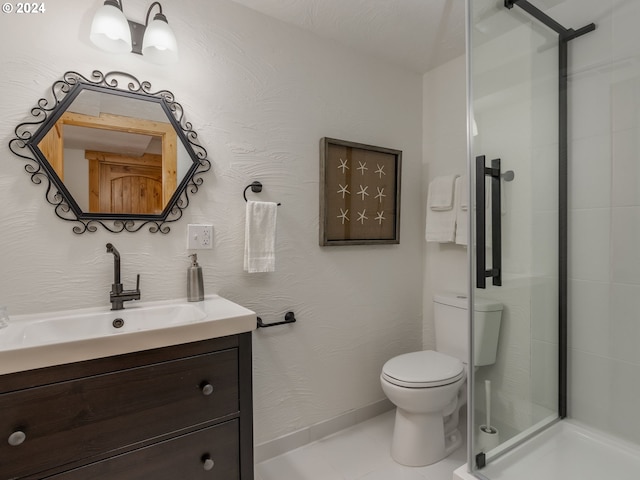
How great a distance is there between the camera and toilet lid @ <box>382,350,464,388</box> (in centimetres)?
165

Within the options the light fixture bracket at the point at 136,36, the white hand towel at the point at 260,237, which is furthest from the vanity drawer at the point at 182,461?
the light fixture bracket at the point at 136,36

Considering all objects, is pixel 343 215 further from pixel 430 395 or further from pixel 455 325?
pixel 430 395

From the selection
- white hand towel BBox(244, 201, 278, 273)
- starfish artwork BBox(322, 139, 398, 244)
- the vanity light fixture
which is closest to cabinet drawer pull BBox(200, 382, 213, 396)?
white hand towel BBox(244, 201, 278, 273)

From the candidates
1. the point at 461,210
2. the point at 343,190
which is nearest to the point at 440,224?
the point at 461,210

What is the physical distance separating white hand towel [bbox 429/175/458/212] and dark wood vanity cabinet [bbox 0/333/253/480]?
143cm

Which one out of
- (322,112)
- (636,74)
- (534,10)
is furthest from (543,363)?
(322,112)

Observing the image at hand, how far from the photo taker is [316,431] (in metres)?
1.94

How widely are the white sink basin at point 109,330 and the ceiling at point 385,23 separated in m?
1.47

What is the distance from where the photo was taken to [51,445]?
96 centimetres

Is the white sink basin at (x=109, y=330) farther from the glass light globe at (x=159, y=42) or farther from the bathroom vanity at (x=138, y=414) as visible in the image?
the glass light globe at (x=159, y=42)

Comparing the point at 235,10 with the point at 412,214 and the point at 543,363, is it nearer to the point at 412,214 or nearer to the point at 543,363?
the point at 412,214

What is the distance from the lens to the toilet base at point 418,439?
173 centimetres

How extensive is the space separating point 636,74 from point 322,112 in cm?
138

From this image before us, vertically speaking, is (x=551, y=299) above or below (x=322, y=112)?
below
